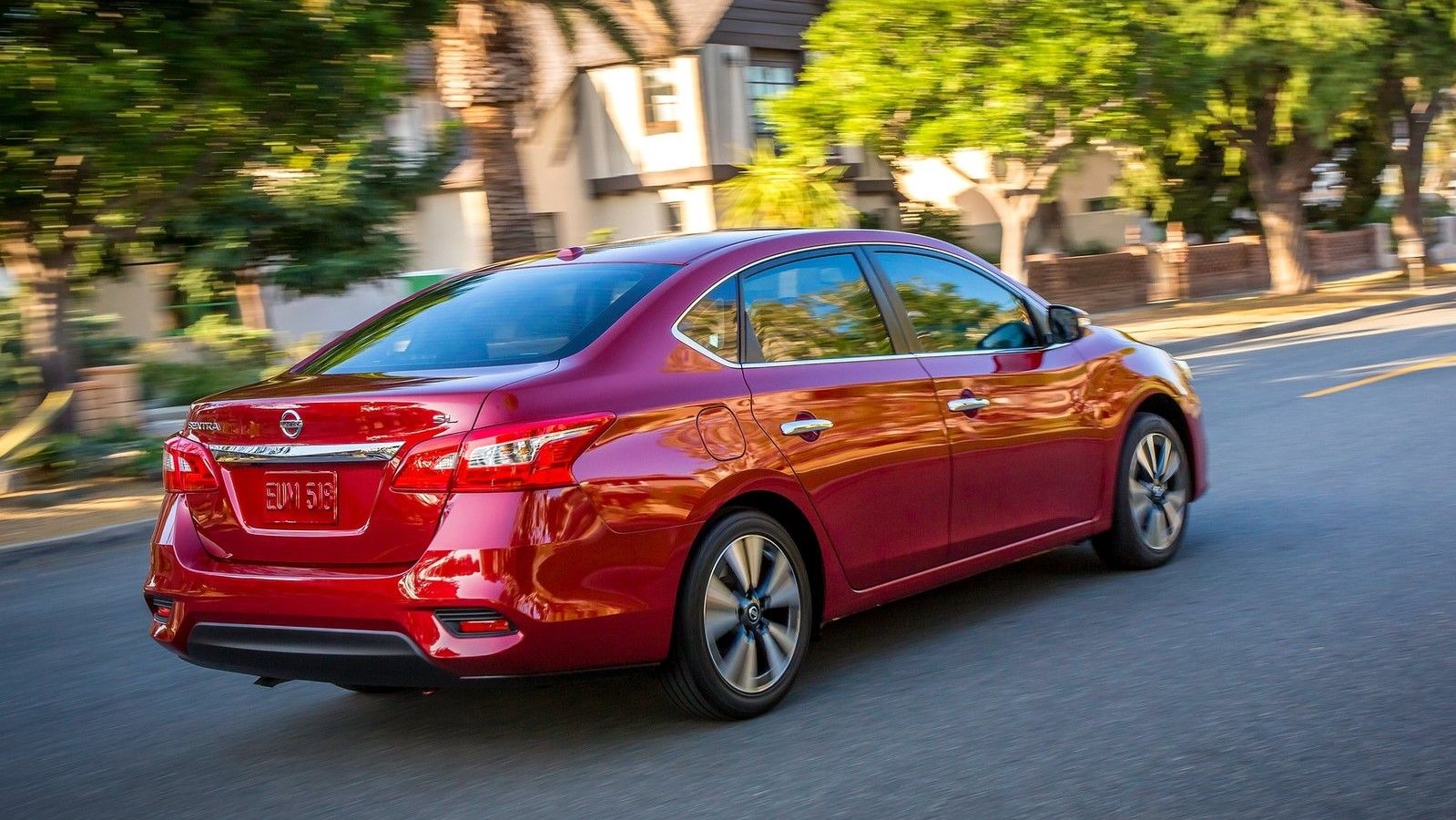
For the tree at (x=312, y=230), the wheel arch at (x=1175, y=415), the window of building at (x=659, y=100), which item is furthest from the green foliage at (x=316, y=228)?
the wheel arch at (x=1175, y=415)

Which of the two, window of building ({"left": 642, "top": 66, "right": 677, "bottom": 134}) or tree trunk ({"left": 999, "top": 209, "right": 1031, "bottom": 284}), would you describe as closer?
tree trunk ({"left": 999, "top": 209, "right": 1031, "bottom": 284})

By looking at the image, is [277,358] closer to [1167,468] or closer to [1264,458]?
[1264,458]

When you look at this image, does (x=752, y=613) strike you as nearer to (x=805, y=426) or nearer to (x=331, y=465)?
(x=805, y=426)

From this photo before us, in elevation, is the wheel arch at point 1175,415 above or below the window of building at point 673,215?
below

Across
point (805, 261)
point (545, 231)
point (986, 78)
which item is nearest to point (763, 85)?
point (545, 231)

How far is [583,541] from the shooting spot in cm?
486

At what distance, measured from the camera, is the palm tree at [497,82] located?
18.8 meters

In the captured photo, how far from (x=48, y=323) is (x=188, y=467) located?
466 inches

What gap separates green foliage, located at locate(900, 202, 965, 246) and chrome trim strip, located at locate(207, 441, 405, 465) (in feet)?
99.5

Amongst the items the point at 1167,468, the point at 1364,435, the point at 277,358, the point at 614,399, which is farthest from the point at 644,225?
the point at 614,399

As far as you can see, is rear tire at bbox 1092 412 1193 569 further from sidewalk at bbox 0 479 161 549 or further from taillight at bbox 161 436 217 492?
sidewalk at bbox 0 479 161 549

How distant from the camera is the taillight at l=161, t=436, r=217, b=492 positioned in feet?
17.4

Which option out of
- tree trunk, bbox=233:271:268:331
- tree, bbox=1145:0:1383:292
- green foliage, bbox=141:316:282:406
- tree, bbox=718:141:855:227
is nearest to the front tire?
green foliage, bbox=141:316:282:406

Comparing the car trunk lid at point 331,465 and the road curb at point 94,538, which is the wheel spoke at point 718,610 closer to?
the car trunk lid at point 331,465
